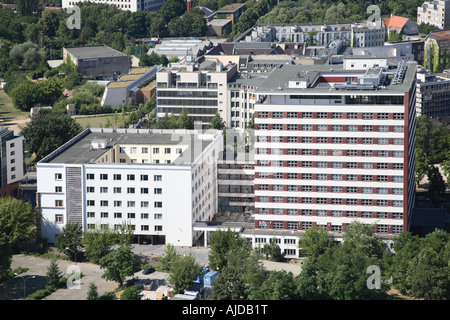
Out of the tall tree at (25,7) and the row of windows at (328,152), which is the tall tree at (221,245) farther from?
the tall tree at (25,7)

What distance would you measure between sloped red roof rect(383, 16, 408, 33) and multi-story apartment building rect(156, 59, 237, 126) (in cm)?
5897

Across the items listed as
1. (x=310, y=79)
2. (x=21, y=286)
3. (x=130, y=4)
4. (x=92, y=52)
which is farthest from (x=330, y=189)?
(x=130, y=4)

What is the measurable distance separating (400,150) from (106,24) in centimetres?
11443

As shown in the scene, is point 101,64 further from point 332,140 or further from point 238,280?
point 238,280

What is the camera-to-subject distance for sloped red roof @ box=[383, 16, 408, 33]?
15950 cm

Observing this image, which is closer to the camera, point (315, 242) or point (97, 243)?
point (315, 242)

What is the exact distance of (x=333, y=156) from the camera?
70.2m

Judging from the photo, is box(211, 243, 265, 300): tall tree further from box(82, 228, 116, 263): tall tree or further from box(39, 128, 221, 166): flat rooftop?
box(39, 128, 221, 166): flat rooftop

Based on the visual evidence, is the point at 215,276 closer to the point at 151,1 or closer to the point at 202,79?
the point at 202,79

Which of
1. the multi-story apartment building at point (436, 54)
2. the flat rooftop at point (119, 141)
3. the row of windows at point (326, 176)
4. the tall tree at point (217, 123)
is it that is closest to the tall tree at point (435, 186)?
the row of windows at point (326, 176)

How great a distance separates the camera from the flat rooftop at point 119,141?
251 feet

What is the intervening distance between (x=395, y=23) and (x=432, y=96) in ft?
168

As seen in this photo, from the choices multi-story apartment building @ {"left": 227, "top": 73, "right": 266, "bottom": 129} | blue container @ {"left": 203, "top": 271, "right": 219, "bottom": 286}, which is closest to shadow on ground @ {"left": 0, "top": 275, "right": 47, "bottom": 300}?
blue container @ {"left": 203, "top": 271, "right": 219, "bottom": 286}

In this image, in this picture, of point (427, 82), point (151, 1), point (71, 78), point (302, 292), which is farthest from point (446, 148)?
point (151, 1)
